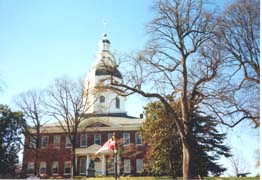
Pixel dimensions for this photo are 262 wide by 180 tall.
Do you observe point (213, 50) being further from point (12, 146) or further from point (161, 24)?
point (12, 146)

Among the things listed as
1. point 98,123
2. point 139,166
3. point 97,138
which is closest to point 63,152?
point 97,138

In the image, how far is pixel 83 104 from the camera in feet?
49.9

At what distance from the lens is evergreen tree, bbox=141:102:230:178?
1179 cm

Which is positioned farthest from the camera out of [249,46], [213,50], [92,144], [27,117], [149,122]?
[92,144]

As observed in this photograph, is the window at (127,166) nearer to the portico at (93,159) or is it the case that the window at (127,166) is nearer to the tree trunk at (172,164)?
the portico at (93,159)

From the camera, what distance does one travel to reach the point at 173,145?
39.2 feet

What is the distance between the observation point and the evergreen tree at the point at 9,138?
15617 millimetres

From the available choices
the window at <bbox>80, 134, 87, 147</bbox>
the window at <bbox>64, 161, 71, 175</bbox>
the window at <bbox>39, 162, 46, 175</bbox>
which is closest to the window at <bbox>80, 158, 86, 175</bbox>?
the window at <bbox>64, 161, 71, 175</bbox>

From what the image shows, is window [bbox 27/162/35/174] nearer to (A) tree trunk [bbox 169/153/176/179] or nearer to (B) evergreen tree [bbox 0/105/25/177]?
(B) evergreen tree [bbox 0/105/25/177]

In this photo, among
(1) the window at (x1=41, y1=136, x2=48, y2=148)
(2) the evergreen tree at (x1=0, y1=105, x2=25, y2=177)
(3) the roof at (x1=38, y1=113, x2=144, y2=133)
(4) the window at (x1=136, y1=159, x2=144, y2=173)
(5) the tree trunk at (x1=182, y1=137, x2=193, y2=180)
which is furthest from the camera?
(1) the window at (x1=41, y1=136, x2=48, y2=148)

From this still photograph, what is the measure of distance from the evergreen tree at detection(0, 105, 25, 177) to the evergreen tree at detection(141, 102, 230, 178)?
278 inches

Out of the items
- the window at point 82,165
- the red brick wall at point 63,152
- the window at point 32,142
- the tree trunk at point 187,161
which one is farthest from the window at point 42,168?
the tree trunk at point 187,161

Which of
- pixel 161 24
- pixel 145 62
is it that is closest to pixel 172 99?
pixel 145 62

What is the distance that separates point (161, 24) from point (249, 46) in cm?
226
